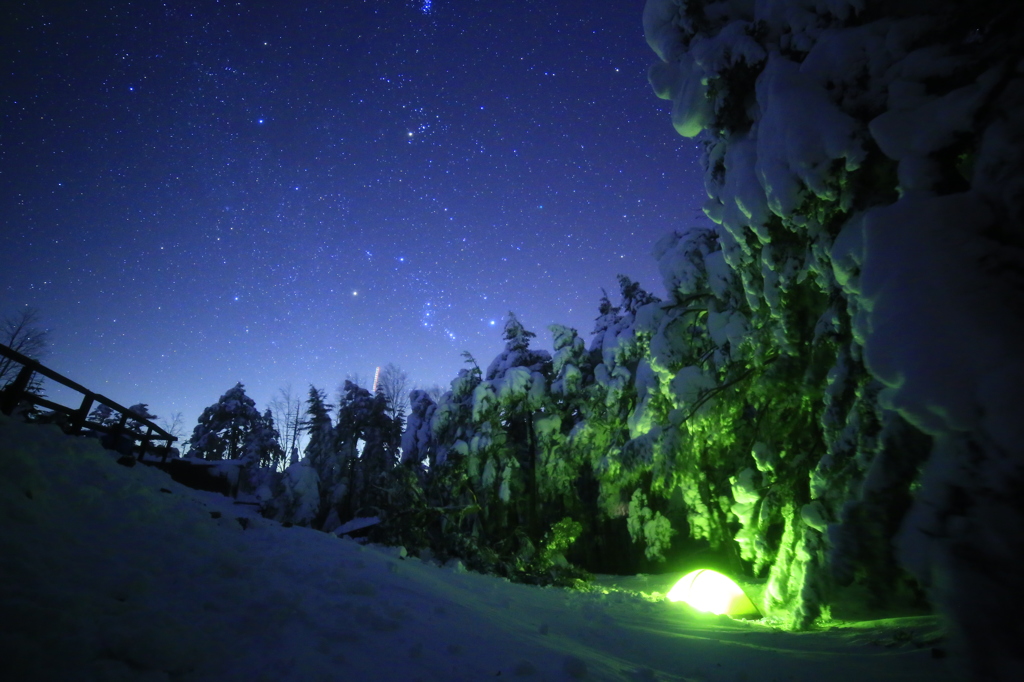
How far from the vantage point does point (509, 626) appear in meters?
4.34

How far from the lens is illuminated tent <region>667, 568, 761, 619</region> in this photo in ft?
24.2

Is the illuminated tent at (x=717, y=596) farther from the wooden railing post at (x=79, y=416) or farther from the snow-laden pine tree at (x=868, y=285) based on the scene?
the wooden railing post at (x=79, y=416)

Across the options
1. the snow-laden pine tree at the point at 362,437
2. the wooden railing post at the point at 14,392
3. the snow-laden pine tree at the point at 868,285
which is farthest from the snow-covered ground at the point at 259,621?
the snow-laden pine tree at the point at 362,437

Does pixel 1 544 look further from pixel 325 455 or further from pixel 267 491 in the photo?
pixel 325 455

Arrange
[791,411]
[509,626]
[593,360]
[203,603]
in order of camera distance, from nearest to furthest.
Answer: [203,603]
[509,626]
[791,411]
[593,360]

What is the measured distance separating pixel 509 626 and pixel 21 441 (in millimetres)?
5982

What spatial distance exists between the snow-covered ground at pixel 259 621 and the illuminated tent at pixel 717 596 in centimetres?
175

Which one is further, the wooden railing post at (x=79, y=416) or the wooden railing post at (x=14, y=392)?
the wooden railing post at (x=79, y=416)

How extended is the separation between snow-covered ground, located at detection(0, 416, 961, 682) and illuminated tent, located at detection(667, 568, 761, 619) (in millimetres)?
1750

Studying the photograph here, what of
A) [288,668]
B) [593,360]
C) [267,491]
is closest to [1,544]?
[288,668]

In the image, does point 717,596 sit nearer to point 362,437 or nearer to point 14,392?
point 14,392

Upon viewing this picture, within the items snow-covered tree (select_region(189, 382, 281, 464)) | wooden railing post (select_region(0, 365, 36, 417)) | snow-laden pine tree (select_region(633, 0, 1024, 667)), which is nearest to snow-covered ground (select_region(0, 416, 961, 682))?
wooden railing post (select_region(0, 365, 36, 417))

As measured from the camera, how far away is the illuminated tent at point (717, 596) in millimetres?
7363

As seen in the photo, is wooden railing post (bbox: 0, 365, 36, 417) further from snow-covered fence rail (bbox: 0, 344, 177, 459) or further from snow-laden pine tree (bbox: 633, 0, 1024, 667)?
snow-laden pine tree (bbox: 633, 0, 1024, 667)
